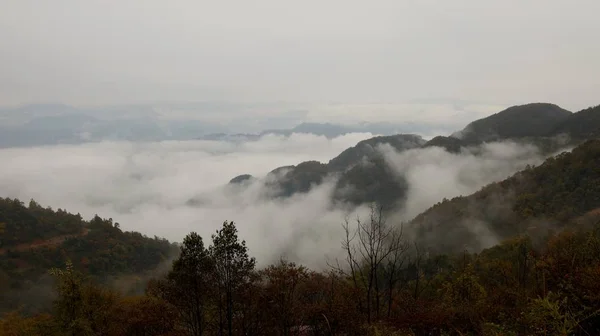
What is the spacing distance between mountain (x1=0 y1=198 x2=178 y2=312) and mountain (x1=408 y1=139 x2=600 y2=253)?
130m

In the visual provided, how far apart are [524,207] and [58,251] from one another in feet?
644

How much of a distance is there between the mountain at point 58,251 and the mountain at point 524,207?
5137 inches

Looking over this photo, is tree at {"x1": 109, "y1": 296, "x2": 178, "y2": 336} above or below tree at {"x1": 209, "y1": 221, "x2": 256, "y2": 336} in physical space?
below

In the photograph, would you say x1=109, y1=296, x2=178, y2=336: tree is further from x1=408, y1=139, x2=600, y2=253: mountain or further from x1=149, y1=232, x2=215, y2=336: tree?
x1=408, y1=139, x2=600, y2=253: mountain

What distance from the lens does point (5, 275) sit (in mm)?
131000

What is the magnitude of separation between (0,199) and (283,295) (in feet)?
635

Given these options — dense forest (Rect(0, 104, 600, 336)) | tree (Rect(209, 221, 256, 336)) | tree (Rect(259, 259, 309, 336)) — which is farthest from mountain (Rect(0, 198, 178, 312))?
tree (Rect(209, 221, 256, 336))

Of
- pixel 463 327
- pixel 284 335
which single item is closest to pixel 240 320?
pixel 284 335

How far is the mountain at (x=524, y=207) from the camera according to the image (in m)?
137


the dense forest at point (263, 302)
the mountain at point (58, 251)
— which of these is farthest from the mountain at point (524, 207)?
the mountain at point (58, 251)

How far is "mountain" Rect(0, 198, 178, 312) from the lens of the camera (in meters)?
131

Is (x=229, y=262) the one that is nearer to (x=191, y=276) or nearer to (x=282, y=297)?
(x=191, y=276)

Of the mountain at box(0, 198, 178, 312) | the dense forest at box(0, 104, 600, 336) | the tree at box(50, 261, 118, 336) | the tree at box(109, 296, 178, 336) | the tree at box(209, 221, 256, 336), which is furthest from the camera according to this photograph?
the mountain at box(0, 198, 178, 312)

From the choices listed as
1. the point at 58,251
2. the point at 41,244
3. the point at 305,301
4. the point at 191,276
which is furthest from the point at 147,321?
the point at 41,244
